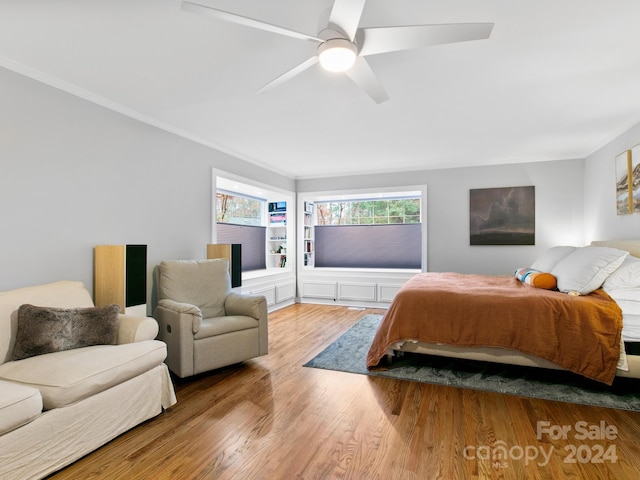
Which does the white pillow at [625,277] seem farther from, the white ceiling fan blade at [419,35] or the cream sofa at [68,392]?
the cream sofa at [68,392]

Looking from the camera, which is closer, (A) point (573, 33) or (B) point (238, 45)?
(A) point (573, 33)

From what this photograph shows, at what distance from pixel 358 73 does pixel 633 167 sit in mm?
3355

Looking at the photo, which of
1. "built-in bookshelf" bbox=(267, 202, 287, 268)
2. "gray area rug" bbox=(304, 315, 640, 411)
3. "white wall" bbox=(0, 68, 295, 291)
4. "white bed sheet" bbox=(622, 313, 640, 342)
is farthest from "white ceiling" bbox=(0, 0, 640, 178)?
"gray area rug" bbox=(304, 315, 640, 411)

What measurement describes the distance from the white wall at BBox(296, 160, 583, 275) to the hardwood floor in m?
3.07

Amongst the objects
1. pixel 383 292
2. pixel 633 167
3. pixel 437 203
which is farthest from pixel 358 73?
pixel 383 292

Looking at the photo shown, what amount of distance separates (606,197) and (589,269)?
6.27 ft

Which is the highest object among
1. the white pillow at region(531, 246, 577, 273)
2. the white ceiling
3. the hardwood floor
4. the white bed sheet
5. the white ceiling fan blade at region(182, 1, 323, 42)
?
the white ceiling

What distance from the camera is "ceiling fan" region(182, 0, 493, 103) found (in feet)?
5.06

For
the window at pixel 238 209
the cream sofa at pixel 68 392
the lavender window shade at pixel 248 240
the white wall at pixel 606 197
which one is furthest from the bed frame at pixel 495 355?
the window at pixel 238 209

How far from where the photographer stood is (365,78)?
2117 mm

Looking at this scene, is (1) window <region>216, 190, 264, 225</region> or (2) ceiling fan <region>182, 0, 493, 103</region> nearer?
(2) ceiling fan <region>182, 0, 493, 103</region>

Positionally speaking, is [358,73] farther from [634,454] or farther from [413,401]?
[634,454]

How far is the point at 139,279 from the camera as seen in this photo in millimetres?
2938

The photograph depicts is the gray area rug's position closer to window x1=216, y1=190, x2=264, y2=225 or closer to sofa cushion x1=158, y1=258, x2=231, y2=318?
sofa cushion x1=158, y1=258, x2=231, y2=318
